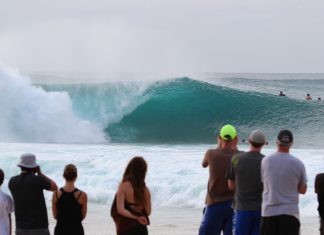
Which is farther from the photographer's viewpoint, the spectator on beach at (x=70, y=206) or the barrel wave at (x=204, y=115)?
the barrel wave at (x=204, y=115)

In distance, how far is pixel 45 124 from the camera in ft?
91.2

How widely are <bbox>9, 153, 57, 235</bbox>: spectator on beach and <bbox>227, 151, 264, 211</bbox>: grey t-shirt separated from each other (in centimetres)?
125

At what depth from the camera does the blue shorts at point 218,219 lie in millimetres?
5922

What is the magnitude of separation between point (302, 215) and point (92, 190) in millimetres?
3690

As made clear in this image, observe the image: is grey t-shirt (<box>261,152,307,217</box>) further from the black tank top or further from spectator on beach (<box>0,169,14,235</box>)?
spectator on beach (<box>0,169,14,235</box>)

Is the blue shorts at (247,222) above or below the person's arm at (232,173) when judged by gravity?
below

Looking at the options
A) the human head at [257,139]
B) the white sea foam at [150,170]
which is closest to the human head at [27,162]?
the human head at [257,139]

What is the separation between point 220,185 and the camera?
5.89m

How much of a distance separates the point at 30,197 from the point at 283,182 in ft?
5.54

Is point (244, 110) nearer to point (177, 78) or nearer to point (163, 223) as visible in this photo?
point (177, 78)

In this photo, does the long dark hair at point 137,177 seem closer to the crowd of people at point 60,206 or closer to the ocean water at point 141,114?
the crowd of people at point 60,206

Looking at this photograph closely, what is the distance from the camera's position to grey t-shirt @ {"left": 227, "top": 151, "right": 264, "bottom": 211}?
18.1 feet

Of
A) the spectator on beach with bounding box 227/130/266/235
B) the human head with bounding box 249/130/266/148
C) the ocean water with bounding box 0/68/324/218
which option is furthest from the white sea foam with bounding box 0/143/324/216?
the human head with bounding box 249/130/266/148

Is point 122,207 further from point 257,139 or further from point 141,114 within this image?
point 141,114
